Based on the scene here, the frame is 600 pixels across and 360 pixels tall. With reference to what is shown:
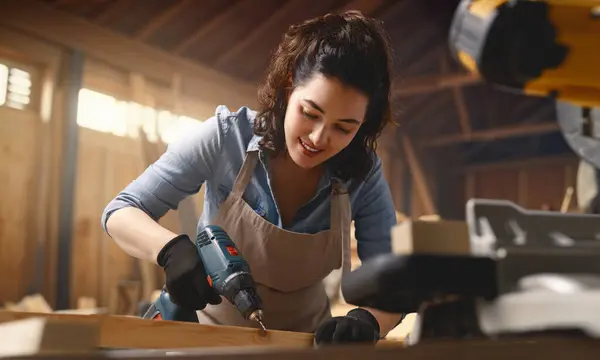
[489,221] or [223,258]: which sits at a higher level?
[489,221]

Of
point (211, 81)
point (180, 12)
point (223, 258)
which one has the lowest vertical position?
point (223, 258)

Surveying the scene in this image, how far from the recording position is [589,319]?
50cm

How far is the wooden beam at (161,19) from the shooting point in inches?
190

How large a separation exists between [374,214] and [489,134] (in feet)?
22.0

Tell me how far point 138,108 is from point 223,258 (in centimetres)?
378

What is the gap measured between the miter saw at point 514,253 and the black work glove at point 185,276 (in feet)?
2.70

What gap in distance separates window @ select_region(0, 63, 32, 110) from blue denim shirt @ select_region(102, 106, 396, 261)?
3042 millimetres

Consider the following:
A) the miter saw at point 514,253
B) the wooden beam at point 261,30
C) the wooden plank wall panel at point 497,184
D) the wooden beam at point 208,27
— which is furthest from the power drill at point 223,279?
the wooden plank wall panel at point 497,184

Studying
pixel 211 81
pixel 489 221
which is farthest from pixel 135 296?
pixel 489 221

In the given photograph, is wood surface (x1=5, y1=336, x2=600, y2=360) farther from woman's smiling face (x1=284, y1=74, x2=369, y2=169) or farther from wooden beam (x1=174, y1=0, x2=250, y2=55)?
wooden beam (x1=174, y1=0, x2=250, y2=55)

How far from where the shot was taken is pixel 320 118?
5.10ft

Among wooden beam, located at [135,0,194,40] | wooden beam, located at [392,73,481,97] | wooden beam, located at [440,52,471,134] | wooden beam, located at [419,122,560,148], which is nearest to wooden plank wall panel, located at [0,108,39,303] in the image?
wooden beam, located at [135,0,194,40]

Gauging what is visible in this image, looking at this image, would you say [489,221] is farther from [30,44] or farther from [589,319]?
[30,44]

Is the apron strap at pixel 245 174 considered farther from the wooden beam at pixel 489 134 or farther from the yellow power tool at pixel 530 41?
the wooden beam at pixel 489 134
